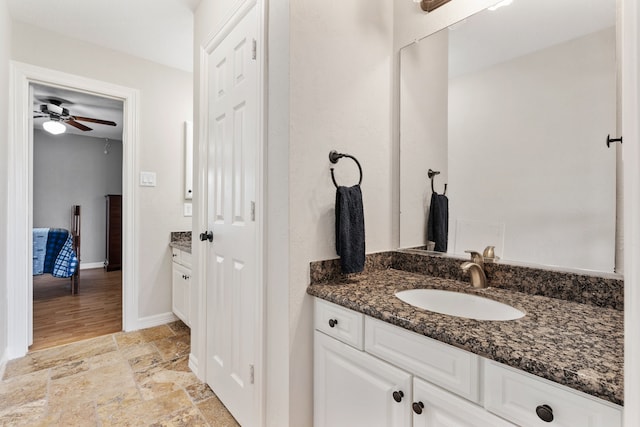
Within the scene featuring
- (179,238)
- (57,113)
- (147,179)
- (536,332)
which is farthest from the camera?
(57,113)

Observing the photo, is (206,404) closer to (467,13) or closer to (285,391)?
(285,391)

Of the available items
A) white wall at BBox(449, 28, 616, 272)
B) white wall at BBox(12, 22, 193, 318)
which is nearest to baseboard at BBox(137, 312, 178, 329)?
white wall at BBox(12, 22, 193, 318)

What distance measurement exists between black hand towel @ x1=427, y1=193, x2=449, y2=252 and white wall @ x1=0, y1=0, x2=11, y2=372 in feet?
8.70

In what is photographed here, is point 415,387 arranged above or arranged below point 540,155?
below

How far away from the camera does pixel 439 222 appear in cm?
146

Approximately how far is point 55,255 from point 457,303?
179 inches

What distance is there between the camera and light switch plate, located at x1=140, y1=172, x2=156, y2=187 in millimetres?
2734

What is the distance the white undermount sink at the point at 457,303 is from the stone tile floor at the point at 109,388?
1.14 metres

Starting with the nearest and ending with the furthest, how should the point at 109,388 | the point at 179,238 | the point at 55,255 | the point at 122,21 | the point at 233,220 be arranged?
the point at 233,220 < the point at 109,388 < the point at 122,21 < the point at 179,238 < the point at 55,255

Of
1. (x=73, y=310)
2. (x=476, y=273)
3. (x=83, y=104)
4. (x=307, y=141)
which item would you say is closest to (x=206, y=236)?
(x=307, y=141)

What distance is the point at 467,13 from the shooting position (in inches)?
52.5

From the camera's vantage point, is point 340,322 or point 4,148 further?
point 4,148

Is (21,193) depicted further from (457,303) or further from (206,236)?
(457,303)

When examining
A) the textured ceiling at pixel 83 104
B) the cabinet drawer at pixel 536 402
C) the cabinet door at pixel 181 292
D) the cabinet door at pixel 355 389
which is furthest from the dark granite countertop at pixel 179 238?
the cabinet drawer at pixel 536 402
